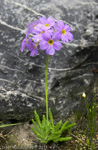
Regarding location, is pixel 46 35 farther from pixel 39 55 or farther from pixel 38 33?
pixel 39 55

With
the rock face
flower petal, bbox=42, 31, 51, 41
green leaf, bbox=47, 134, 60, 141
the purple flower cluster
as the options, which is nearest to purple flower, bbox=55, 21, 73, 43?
the purple flower cluster

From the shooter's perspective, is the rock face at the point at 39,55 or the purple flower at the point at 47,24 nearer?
the purple flower at the point at 47,24

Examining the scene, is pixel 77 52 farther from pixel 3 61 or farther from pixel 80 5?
pixel 3 61

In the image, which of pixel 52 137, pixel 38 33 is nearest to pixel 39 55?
pixel 38 33

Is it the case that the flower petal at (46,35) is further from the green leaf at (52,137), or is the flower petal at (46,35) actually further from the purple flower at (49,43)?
the green leaf at (52,137)

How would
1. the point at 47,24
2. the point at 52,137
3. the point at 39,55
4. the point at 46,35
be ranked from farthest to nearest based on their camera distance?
the point at 39,55
the point at 52,137
the point at 47,24
the point at 46,35

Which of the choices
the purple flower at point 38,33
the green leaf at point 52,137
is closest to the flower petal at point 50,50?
the purple flower at point 38,33

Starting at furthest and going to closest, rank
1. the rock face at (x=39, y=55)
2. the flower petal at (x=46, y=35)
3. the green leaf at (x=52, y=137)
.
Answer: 1. the rock face at (x=39, y=55)
2. the green leaf at (x=52, y=137)
3. the flower petal at (x=46, y=35)

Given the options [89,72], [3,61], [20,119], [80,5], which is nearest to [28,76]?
[3,61]

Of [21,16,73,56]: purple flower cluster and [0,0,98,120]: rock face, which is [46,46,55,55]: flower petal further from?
[0,0,98,120]: rock face
